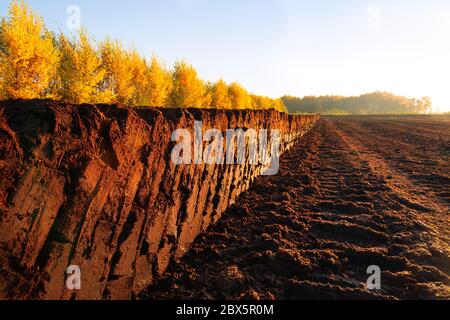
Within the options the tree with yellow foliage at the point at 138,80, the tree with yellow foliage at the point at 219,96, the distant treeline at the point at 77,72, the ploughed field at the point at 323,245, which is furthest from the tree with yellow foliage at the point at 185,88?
the ploughed field at the point at 323,245

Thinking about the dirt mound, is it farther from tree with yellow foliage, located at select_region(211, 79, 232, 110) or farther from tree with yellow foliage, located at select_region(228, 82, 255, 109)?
tree with yellow foliage, located at select_region(228, 82, 255, 109)

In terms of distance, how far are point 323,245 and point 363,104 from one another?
198898mm

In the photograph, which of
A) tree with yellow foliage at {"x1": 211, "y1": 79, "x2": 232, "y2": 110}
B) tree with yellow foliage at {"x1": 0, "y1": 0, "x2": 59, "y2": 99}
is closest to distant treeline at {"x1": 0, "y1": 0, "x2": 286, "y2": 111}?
tree with yellow foliage at {"x1": 0, "y1": 0, "x2": 59, "y2": 99}

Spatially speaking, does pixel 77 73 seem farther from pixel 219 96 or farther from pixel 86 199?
pixel 219 96

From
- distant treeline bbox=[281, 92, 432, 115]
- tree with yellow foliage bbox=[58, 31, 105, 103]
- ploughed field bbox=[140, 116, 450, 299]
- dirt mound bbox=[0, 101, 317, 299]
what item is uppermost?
distant treeline bbox=[281, 92, 432, 115]

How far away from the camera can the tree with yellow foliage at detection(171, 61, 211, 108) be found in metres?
33.6

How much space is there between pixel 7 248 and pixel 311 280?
2.80m

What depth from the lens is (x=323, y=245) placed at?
14.5 ft

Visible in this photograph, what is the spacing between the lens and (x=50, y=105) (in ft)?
8.14

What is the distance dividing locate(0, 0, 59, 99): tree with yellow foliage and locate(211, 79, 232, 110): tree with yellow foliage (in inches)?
997

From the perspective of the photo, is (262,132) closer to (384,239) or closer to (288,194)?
(288,194)

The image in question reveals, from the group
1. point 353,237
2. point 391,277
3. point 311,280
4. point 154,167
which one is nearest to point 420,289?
point 391,277

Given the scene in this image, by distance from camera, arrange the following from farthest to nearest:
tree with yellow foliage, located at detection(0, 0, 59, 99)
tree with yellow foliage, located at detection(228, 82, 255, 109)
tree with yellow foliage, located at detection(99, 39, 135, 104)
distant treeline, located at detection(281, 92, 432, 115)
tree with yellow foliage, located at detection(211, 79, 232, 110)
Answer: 1. distant treeline, located at detection(281, 92, 432, 115)
2. tree with yellow foliage, located at detection(228, 82, 255, 109)
3. tree with yellow foliage, located at detection(211, 79, 232, 110)
4. tree with yellow foliage, located at detection(99, 39, 135, 104)
5. tree with yellow foliage, located at detection(0, 0, 59, 99)

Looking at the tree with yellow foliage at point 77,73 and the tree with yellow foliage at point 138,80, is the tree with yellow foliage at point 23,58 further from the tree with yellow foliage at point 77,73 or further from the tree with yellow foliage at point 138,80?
the tree with yellow foliage at point 138,80
